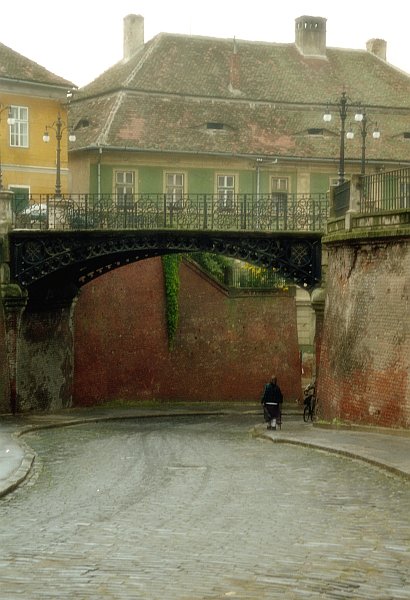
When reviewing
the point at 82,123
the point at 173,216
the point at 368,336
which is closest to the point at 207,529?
the point at 368,336

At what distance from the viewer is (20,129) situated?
173 ft

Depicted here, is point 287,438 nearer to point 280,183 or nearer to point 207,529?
point 207,529

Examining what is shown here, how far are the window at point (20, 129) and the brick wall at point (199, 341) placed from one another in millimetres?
7556

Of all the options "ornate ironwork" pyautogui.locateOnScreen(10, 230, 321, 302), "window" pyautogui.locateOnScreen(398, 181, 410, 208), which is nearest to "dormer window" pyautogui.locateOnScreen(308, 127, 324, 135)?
"ornate ironwork" pyautogui.locateOnScreen(10, 230, 321, 302)

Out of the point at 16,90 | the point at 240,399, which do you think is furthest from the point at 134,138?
the point at 240,399

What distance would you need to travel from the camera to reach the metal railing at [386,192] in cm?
2825

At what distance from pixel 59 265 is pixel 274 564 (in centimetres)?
2681

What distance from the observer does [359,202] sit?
102 ft

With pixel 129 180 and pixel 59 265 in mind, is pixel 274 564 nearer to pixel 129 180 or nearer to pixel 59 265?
pixel 59 265

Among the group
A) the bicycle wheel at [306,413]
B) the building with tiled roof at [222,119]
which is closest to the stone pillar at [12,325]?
the bicycle wheel at [306,413]

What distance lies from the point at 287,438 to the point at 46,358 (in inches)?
616

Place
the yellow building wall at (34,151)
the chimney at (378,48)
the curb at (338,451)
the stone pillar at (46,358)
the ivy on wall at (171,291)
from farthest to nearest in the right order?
the chimney at (378,48) → the yellow building wall at (34,151) → the ivy on wall at (171,291) → the stone pillar at (46,358) → the curb at (338,451)

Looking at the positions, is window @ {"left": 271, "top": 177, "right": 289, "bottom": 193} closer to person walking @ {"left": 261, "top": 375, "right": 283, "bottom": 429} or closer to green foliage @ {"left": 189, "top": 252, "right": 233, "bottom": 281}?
green foliage @ {"left": 189, "top": 252, "right": 233, "bottom": 281}

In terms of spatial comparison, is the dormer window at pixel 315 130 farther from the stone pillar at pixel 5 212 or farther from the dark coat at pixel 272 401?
the dark coat at pixel 272 401
